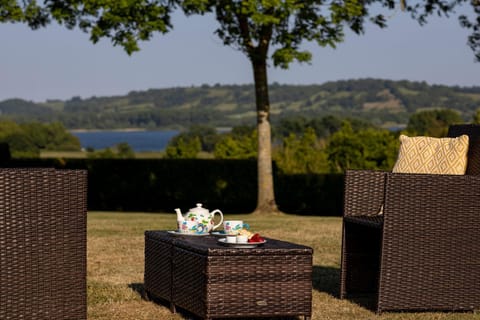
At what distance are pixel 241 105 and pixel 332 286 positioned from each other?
116869mm

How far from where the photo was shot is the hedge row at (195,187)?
16438 millimetres

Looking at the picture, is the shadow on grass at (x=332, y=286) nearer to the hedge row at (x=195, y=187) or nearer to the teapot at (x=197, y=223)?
the teapot at (x=197, y=223)

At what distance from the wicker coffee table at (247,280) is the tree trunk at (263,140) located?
9517 mm

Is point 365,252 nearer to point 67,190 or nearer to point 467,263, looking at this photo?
point 467,263

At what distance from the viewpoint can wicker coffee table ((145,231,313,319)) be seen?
176 inches

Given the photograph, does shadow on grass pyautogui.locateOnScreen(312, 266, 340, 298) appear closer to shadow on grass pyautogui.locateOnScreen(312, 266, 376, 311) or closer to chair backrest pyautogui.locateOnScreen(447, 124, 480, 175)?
shadow on grass pyautogui.locateOnScreen(312, 266, 376, 311)

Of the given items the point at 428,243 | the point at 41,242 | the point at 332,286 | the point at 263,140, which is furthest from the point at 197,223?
the point at 263,140

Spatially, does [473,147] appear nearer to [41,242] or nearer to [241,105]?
[41,242]

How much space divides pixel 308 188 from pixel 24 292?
1245 centimetres

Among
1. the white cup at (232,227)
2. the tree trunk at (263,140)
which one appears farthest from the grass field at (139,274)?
the tree trunk at (263,140)

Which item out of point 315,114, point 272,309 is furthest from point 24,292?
point 315,114

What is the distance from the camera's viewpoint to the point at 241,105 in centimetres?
12281

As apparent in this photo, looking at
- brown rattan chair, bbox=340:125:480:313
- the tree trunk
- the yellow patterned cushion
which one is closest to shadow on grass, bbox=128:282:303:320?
brown rattan chair, bbox=340:125:480:313

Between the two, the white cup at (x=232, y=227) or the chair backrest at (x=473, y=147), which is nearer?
the white cup at (x=232, y=227)
